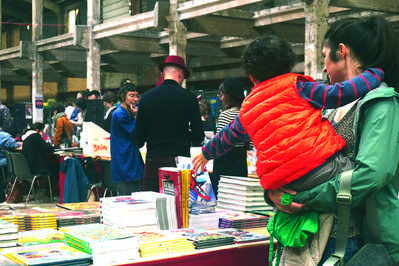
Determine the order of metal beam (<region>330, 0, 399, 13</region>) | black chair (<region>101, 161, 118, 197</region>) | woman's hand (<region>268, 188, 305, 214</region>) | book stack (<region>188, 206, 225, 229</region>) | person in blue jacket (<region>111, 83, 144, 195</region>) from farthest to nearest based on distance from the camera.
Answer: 1. metal beam (<region>330, 0, 399, 13</region>)
2. black chair (<region>101, 161, 118, 197</region>)
3. person in blue jacket (<region>111, 83, 144, 195</region>)
4. book stack (<region>188, 206, 225, 229</region>)
5. woman's hand (<region>268, 188, 305, 214</region>)

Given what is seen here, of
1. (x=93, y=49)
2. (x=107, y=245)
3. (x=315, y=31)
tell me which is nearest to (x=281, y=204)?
(x=107, y=245)

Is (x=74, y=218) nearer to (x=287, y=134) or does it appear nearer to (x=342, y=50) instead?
(x=287, y=134)

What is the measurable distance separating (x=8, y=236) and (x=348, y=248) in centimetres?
136

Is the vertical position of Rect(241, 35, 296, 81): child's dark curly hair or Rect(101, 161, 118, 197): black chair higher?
Rect(241, 35, 296, 81): child's dark curly hair

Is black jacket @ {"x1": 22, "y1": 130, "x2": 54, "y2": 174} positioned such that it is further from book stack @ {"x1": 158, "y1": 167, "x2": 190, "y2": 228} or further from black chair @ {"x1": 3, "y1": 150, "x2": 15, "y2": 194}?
book stack @ {"x1": 158, "y1": 167, "x2": 190, "y2": 228}

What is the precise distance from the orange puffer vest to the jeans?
0.23 meters

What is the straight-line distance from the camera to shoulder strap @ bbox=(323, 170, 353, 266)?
5.13ft

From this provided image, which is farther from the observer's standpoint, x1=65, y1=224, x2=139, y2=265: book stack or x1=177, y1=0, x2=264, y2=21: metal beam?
x1=177, y1=0, x2=264, y2=21: metal beam

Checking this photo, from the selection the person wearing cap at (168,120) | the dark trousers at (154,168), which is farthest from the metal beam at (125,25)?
the dark trousers at (154,168)

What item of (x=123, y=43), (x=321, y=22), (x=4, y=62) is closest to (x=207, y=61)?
(x=123, y=43)

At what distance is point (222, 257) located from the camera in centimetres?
222

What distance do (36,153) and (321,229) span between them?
7337mm

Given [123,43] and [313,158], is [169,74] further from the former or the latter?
[123,43]

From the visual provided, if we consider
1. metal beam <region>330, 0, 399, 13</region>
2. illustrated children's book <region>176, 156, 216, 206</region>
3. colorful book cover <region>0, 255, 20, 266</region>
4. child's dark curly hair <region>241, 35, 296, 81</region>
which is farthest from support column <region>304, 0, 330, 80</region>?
colorful book cover <region>0, 255, 20, 266</region>
